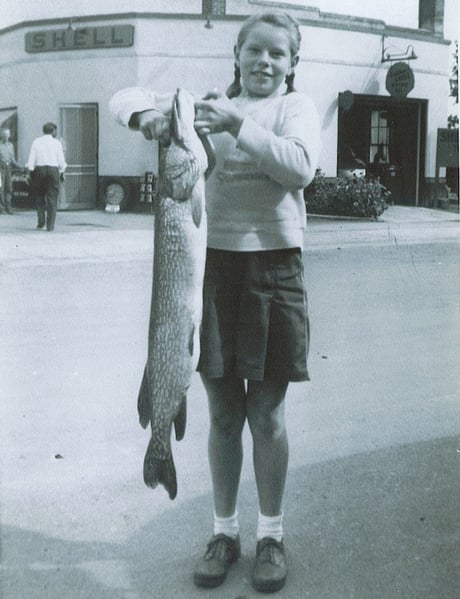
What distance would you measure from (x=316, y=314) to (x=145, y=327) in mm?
1756

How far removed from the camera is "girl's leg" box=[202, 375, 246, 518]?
329 centimetres

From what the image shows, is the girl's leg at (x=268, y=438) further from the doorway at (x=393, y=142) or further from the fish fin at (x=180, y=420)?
the doorway at (x=393, y=142)

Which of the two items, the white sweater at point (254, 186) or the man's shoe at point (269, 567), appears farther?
the man's shoe at point (269, 567)

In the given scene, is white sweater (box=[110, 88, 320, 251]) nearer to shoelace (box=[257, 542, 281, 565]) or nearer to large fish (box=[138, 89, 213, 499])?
large fish (box=[138, 89, 213, 499])

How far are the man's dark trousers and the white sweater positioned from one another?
1288cm

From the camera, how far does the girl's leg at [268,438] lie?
3250 mm

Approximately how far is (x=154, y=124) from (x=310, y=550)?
168cm

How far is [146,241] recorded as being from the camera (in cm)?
1480

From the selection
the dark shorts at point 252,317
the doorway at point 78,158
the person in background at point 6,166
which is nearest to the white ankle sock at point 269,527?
the dark shorts at point 252,317

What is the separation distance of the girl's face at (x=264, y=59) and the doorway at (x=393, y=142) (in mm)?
22794

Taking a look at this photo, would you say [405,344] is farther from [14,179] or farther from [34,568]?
[14,179]

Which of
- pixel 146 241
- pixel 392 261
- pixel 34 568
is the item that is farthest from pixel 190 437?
pixel 146 241

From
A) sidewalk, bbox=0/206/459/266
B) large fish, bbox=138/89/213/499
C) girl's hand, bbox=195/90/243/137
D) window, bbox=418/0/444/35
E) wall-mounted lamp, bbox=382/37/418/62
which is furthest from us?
window, bbox=418/0/444/35

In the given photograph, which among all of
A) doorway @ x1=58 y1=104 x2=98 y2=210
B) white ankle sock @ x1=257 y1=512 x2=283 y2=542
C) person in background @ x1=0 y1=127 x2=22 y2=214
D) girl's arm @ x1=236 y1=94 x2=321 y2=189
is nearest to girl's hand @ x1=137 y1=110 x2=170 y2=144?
girl's arm @ x1=236 y1=94 x2=321 y2=189
